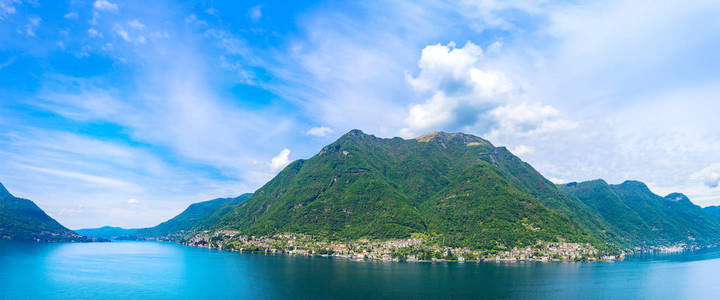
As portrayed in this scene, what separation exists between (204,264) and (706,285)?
689ft

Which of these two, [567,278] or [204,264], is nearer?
[567,278]

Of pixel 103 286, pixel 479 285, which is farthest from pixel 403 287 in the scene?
pixel 103 286

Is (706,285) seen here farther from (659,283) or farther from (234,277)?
(234,277)

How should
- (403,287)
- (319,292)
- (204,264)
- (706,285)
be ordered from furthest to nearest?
(204,264) < (706,285) < (403,287) < (319,292)

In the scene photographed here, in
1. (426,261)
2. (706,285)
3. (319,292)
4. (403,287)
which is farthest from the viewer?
(426,261)

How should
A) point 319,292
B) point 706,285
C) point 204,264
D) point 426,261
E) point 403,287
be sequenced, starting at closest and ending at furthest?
point 319,292
point 403,287
point 706,285
point 204,264
point 426,261

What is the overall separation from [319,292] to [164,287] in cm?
5508

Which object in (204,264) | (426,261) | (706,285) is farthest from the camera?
(426,261)

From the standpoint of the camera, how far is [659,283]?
127 m

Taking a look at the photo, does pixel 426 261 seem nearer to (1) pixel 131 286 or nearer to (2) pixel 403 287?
(2) pixel 403 287

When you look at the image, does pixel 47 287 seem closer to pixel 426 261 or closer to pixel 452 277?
pixel 452 277

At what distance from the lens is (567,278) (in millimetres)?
130750

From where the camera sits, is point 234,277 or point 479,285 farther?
point 234,277

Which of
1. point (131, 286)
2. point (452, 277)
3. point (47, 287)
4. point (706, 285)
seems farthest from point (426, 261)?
point (47, 287)
